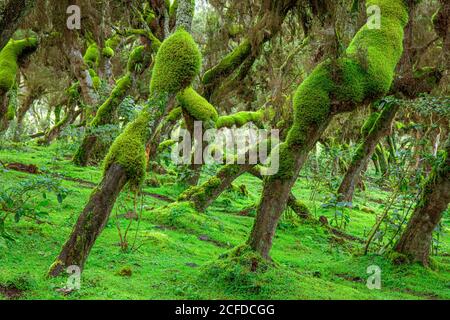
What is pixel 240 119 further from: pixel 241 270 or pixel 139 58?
pixel 241 270

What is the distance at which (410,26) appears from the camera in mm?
10594

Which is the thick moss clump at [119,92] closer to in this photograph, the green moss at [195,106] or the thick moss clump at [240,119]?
the thick moss clump at [240,119]

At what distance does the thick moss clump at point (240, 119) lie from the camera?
48.2ft

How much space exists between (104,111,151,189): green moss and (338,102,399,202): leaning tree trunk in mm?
5454

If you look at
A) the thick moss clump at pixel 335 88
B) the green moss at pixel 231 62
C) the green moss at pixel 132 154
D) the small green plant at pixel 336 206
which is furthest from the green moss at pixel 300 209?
the green moss at pixel 132 154

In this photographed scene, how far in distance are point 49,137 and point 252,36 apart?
65.8ft

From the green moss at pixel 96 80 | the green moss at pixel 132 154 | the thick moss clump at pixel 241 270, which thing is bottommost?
the thick moss clump at pixel 241 270

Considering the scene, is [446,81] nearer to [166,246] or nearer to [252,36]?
[252,36]

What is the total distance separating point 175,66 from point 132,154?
135 cm

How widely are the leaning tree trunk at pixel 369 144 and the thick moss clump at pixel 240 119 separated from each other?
3860mm

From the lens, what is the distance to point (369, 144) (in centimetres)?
1227

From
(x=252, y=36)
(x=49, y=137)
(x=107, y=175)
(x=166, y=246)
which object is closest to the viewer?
(x=107, y=175)

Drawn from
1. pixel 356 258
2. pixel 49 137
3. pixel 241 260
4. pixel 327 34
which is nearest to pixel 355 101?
pixel 327 34

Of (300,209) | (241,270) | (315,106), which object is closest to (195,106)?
(300,209)
